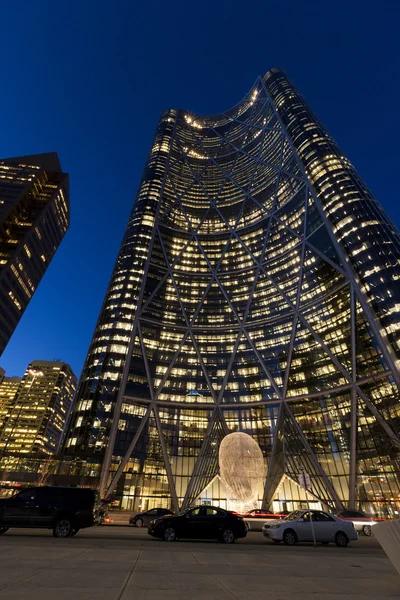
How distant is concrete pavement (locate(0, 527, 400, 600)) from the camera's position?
504 cm

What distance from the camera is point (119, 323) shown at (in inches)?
2611

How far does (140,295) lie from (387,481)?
5493 cm

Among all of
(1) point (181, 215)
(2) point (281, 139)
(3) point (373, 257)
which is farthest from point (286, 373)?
(2) point (281, 139)

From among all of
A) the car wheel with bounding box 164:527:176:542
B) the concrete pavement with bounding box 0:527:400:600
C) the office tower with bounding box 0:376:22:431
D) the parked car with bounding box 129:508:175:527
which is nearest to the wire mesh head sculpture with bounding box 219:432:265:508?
the parked car with bounding box 129:508:175:527

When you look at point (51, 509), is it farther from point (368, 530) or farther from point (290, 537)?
point (368, 530)

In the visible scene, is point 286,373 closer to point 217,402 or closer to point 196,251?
point 217,402

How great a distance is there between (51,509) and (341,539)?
13.8 m

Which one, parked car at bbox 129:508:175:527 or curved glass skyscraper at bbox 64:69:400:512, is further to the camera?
curved glass skyscraper at bbox 64:69:400:512

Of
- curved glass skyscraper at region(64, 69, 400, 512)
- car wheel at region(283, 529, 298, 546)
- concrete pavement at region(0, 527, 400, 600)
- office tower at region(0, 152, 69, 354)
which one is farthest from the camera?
office tower at region(0, 152, 69, 354)

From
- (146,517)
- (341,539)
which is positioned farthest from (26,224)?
(341,539)

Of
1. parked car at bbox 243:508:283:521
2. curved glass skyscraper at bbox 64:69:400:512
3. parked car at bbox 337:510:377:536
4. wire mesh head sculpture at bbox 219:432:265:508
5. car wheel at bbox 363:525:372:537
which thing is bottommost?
car wheel at bbox 363:525:372:537

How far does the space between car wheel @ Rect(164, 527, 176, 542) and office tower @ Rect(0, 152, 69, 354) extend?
91.6 metres

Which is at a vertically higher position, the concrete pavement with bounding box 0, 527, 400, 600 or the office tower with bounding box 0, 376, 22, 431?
the office tower with bounding box 0, 376, 22, 431

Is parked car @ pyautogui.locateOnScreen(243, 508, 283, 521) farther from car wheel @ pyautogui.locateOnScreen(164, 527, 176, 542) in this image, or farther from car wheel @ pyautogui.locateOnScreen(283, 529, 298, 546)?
car wheel @ pyautogui.locateOnScreen(164, 527, 176, 542)
